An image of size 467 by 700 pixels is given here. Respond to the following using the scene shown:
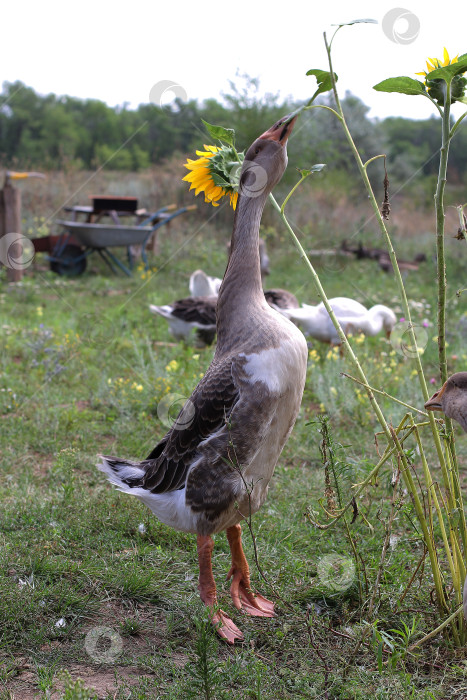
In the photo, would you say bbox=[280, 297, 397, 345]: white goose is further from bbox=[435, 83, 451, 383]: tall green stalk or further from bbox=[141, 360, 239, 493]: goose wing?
bbox=[435, 83, 451, 383]: tall green stalk

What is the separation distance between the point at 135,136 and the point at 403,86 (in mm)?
28029

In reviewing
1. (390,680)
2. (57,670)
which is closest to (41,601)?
(57,670)

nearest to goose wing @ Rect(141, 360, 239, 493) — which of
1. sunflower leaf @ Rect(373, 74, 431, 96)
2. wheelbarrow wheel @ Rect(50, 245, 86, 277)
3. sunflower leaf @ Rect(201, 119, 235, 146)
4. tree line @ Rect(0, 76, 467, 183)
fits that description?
sunflower leaf @ Rect(201, 119, 235, 146)

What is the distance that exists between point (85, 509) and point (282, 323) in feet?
5.64

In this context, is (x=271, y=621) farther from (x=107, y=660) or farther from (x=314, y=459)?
(x=314, y=459)

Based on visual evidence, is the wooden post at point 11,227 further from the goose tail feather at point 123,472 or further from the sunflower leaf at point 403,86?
the sunflower leaf at point 403,86

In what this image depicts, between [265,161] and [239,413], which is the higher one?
Result: [265,161]

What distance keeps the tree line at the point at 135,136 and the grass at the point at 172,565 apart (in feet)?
36.8

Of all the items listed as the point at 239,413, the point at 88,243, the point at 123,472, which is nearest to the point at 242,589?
the point at 123,472

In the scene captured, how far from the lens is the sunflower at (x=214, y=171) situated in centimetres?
265

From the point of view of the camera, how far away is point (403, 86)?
6.99 ft

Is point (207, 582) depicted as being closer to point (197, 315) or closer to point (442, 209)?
point (442, 209)

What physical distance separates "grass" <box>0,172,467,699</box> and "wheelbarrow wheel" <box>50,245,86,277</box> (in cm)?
547

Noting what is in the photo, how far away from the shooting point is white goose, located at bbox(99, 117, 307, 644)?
2.38m
